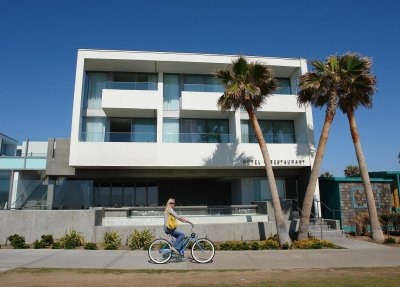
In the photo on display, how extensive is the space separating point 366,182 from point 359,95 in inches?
178

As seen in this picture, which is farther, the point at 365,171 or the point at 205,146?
the point at 205,146

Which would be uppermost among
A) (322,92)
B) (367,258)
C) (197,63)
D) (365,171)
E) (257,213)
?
(197,63)

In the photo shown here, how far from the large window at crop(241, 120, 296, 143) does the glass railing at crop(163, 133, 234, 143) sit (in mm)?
1311

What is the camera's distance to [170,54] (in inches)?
920

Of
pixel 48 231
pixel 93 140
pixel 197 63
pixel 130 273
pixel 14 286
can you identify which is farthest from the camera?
pixel 197 63

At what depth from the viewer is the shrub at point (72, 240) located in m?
13.8

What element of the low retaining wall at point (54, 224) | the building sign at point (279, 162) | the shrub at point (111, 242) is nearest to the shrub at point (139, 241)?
the shrub at point (111, 242)

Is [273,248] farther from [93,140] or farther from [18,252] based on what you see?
[93,140]

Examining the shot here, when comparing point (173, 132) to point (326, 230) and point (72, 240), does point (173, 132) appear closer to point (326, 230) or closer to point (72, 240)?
point (72, 240)

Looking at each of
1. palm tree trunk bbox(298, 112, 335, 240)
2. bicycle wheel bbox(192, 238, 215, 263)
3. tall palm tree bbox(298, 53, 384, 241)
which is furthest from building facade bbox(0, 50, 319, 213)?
bicycle wheel bbox(192, 238, 215, 263)

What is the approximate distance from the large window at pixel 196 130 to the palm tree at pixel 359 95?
8.00 metres

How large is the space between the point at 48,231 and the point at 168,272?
348 inches

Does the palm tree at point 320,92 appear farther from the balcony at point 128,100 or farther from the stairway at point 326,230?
the balcony at point 128,100

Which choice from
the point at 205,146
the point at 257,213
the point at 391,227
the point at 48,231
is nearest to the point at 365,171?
the point at 391,227
